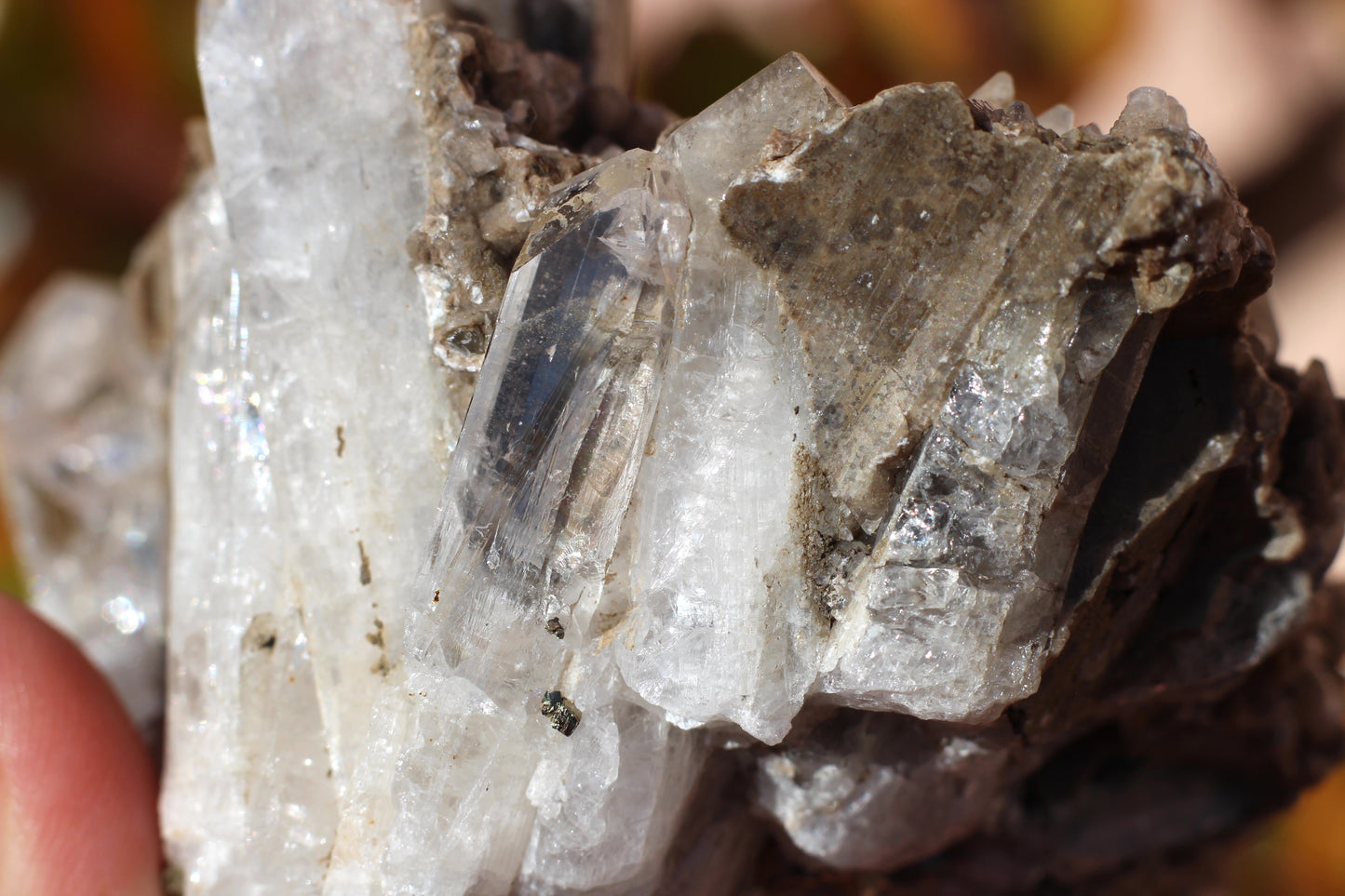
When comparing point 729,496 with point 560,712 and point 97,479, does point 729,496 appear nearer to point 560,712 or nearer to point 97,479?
point 560,712

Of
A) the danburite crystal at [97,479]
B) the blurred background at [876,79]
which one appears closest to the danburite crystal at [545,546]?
the danburite crystal at [97,479]

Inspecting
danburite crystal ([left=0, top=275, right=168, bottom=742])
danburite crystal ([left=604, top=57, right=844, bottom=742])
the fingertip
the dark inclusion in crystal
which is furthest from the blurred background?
the dark inclusion in crystal

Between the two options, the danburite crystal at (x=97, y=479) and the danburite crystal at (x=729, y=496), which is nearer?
the danburite crystal at (x=729, y=496)

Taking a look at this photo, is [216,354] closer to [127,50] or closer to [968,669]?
[968,669]

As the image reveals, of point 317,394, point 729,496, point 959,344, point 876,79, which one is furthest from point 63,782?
point 876,79

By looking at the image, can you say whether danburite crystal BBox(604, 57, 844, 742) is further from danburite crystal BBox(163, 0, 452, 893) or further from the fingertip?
the fingertip

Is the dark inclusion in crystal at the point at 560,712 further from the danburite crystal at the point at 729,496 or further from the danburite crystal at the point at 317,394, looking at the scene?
the danburite crystal at the point at 317,394
